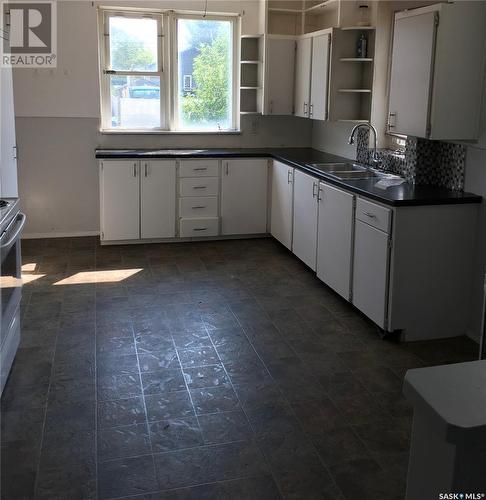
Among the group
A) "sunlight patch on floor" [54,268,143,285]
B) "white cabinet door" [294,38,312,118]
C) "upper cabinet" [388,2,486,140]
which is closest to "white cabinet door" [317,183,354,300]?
"upper cabinet" [388,2,486,140]

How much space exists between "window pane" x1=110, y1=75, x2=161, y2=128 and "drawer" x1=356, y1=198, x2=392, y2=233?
9.89 ft

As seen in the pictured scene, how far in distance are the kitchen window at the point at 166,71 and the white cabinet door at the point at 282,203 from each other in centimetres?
102

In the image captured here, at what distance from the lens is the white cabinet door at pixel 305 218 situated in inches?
195

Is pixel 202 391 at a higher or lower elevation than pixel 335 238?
lower

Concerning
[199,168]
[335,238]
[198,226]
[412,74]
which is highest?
[412,74]

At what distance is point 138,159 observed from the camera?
5.85 m

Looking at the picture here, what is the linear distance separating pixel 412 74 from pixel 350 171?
1431 mm

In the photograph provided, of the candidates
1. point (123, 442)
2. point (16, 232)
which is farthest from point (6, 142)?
point (123, 442)

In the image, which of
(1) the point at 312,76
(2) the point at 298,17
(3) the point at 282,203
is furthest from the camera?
(2) the point at 298,17

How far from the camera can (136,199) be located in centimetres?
594

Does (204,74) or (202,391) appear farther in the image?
(204,74)

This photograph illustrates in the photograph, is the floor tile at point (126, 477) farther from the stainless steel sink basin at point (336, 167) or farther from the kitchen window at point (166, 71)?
the kitchen window at point (166, 71)

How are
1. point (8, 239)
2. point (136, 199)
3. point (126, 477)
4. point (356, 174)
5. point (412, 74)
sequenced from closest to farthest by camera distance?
point (126, 477) → point (8, 239) → point (412, 74) → point (356, 174) → point (136, 199)
